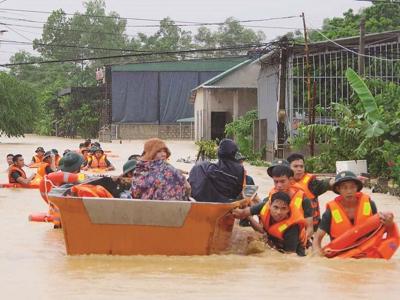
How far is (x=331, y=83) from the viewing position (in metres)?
27.3

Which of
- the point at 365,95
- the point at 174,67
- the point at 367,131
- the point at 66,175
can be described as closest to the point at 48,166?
the point at 66,175

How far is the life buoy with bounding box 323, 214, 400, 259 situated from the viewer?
8.35 meters

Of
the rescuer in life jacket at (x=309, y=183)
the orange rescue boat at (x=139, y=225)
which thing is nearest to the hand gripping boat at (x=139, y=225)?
the orange rescue boat at (x=139, y=225)

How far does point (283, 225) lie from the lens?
878 cm

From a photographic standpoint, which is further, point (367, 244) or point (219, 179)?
point (219, 179)

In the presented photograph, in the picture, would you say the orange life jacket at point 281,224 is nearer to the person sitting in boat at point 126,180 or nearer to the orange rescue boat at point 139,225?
the orange rescue boat at point 139,225

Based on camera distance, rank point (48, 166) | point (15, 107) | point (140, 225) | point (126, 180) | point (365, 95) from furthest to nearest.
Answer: point (15, 107), point (365, 95), point (48, 166), point (126, 180), point (140, 225)

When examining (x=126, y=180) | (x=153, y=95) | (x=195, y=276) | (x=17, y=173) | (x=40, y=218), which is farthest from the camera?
(x=153, y=95)

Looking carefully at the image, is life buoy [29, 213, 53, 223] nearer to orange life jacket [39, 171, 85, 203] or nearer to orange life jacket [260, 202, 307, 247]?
orange life jacket [39, 171, 85, 203]

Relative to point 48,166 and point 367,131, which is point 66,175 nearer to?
point 48,166

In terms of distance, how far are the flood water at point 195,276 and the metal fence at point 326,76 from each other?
703 inches

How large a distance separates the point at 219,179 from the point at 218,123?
39609mm

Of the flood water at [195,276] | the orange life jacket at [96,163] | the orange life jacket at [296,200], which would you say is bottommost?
the flood water at [195,276]

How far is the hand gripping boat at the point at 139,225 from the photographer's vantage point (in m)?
8.56
